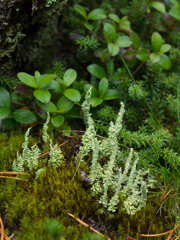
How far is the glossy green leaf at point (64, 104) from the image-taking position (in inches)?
93.6

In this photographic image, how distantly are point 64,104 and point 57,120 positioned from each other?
0.20 meters

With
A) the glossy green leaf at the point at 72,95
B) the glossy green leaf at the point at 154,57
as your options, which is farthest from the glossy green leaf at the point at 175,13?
the glossy green leaf at the point at 72,95

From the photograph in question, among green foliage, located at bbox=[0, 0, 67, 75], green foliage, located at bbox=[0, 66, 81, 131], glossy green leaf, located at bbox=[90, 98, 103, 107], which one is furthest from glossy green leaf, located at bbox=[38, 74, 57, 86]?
green foliage, located at bbox=[0, 0, 67, 75]

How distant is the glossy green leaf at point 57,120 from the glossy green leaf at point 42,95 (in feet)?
0.76

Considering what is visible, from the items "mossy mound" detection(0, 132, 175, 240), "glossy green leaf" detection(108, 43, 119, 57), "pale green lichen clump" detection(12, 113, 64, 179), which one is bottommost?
"mossy mound" detection(0, 132, 175, 240)

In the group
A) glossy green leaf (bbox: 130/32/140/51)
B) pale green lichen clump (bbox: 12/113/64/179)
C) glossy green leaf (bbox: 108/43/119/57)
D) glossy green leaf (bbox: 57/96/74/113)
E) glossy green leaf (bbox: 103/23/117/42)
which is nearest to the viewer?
pale green lichen clump (bbox: 12/113/64/179)

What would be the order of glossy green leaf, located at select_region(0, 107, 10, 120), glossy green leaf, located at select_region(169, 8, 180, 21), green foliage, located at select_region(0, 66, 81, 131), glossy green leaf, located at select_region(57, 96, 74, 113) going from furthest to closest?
glossy green leaf, located at select_region(169, 8, 180, 21), glossy green leaf, located at select_region(57, 96, 74, 113), green foliage, located at select_region(0, 66, 81, 131), glossy green leaf, located at select_region(0, 107, 10, 120)

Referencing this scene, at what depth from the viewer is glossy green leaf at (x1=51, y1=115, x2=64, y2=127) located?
7.52ft

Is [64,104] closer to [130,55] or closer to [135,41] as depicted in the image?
[130,55]

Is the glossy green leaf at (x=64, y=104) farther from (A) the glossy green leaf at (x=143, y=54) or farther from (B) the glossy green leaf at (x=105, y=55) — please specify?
(A) the glossy green leaf at (x=143, y=54)

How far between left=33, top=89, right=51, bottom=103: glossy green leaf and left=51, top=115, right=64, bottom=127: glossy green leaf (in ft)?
0.76

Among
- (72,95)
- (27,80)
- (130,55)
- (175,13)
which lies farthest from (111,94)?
(175,13)

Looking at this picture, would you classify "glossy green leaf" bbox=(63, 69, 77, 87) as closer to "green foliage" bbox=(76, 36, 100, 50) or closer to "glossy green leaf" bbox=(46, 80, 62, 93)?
"glossy green leaf" bbox=(46, 80, 62, 93)

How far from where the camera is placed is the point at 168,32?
356cm
